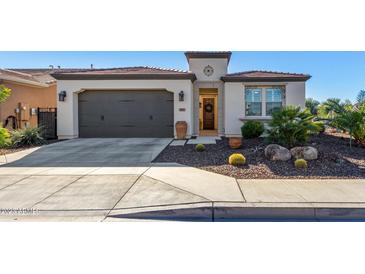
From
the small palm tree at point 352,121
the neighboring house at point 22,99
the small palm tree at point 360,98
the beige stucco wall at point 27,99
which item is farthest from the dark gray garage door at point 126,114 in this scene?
the small palm tree at point 360,98

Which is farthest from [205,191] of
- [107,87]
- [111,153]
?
[107,87]

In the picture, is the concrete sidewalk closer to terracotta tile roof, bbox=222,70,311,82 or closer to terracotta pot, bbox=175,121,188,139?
terracotta pot, bbox=175,121,188,139

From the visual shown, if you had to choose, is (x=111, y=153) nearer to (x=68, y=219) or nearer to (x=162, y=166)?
(x=162, y=166)

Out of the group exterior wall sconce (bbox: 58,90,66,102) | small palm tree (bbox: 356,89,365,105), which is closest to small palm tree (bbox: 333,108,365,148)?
small palm tree (bbox: 356,89,365,105)

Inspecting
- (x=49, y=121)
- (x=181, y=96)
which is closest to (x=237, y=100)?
(x=181, y=96)

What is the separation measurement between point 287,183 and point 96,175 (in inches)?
186

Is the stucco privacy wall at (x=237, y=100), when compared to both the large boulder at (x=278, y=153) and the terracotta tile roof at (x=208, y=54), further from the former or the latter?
the large boulder at (x=278, y=153)

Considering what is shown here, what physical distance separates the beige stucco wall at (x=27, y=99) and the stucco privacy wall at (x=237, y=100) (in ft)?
40.7

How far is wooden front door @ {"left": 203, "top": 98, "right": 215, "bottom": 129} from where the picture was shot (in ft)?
65.3

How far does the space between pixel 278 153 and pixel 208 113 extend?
1176 cm

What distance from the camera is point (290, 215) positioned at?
185 inches

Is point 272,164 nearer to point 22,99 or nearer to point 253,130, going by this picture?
point 253,130

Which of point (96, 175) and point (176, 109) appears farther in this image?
point (176, 109)

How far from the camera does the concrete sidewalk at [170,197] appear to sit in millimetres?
4719
